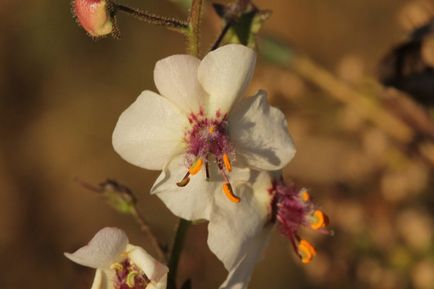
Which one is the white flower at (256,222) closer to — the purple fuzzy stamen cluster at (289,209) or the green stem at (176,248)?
the purple fuzzy stamen cluster at (289,209)

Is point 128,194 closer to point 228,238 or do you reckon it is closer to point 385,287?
point 228,238

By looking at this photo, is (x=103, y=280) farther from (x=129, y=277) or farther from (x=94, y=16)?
(x=94, y=16)

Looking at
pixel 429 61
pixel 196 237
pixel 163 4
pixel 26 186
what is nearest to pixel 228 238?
pixel 429 61

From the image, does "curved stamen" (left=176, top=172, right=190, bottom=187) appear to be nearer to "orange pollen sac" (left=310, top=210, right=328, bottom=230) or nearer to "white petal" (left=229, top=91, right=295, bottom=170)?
"white petal" (left=229, top=91, right=295, bottom=170)

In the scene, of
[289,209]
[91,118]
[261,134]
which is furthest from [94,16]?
[91,118]

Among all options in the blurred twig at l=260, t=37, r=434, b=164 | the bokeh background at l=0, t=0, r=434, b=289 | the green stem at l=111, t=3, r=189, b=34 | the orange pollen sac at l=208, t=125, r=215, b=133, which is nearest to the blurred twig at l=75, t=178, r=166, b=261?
the orange pollen sac at l=208, t=125, r=215, b=133

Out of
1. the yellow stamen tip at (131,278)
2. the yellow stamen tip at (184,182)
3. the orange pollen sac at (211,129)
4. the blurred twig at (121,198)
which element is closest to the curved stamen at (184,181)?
the yellow stamen tip at (184,182)
